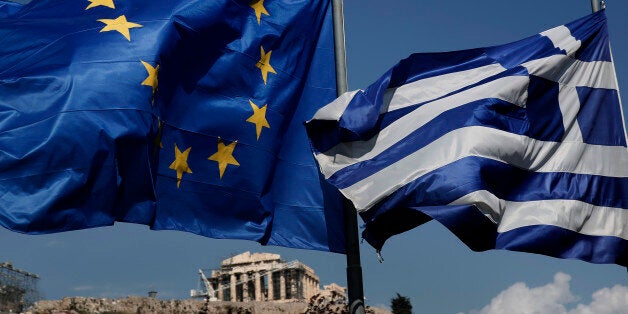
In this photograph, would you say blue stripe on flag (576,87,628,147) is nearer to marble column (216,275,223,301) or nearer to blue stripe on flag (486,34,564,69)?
blue stripe on flag (486,34,564,69)

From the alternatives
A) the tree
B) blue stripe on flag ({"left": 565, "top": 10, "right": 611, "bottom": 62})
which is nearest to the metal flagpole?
blue stripe on flag ({"left": 565, "top": 10, "right": 611, "bottom": 62})

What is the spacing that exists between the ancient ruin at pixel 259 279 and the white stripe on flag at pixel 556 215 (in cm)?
10873

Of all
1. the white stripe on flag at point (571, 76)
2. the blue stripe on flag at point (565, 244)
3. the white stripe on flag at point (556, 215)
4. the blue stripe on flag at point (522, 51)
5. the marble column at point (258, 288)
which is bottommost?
the blue stripe on flag at point (565, 244)

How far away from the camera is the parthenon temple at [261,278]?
118375 mm

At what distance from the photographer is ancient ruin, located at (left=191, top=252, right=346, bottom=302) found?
11838 centimetres

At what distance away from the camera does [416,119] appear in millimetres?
8328

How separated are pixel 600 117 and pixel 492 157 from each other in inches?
51.0

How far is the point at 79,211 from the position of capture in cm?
751

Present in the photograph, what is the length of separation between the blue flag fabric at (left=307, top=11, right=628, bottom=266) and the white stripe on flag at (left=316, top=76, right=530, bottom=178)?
0.01 meters

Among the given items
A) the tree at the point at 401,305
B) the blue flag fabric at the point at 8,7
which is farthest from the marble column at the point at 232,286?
the blue flag fabric at the point at 8,7

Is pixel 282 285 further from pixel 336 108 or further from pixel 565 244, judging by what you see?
pixel 565 244

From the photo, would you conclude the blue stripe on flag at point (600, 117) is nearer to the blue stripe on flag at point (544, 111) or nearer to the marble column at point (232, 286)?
the blue stripe on flag at point (544, 111)

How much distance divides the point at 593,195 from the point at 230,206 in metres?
3.12

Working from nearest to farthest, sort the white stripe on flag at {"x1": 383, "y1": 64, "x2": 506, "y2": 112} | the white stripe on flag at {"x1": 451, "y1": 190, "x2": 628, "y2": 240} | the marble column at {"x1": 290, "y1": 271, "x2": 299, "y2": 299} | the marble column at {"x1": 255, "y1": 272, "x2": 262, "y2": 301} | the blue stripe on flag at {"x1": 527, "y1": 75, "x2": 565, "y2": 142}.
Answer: the white stripe on flag at {"x1": 451, "y1": 190, "x2": 628, "y2": 240}
the blue stripe on flag at {"x1": 527, "y1": 75, "x2": 565, "y2": 142}
the white stripe on flag at {"x1": 383, "y1": 64, "x2": 506, "y2": 112}
the marble column at {"x1": 255, "y1": 272, "x2": 262, "y2": 301}
the marble column at {"x1": 290, "y1": 271, "x2": 299, "y2": 299}
